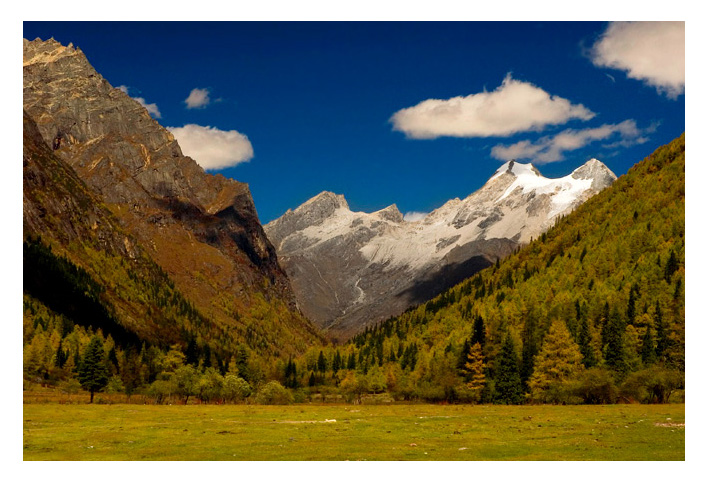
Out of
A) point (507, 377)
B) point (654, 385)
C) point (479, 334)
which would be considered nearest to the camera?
point (654, 385)

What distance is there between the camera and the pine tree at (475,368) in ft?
443

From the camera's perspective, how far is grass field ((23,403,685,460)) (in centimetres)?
5519

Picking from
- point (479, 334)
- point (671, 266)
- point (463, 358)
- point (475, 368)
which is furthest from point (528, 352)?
point (671, 266)

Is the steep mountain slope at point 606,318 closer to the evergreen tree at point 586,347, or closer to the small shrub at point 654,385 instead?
the evergreen tree at point 586,347

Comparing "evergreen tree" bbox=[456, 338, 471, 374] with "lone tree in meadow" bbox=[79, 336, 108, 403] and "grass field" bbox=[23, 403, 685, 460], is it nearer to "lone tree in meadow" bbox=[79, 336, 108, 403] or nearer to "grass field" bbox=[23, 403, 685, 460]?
"grass field" bbox=[23, 403, 685, 460]

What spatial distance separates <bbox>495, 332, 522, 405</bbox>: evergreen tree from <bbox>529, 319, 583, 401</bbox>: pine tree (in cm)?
340

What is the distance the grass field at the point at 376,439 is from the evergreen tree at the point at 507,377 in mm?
38426

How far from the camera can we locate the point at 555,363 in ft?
429

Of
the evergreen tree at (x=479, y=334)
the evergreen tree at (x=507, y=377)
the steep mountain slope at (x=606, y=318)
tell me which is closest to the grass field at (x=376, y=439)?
the evergreen tree at (x=507, y=377)

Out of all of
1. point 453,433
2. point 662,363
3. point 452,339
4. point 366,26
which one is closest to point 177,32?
point 366,26

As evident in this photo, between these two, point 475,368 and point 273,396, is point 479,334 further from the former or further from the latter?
point 273,396

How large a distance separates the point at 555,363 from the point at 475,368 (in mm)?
15874
